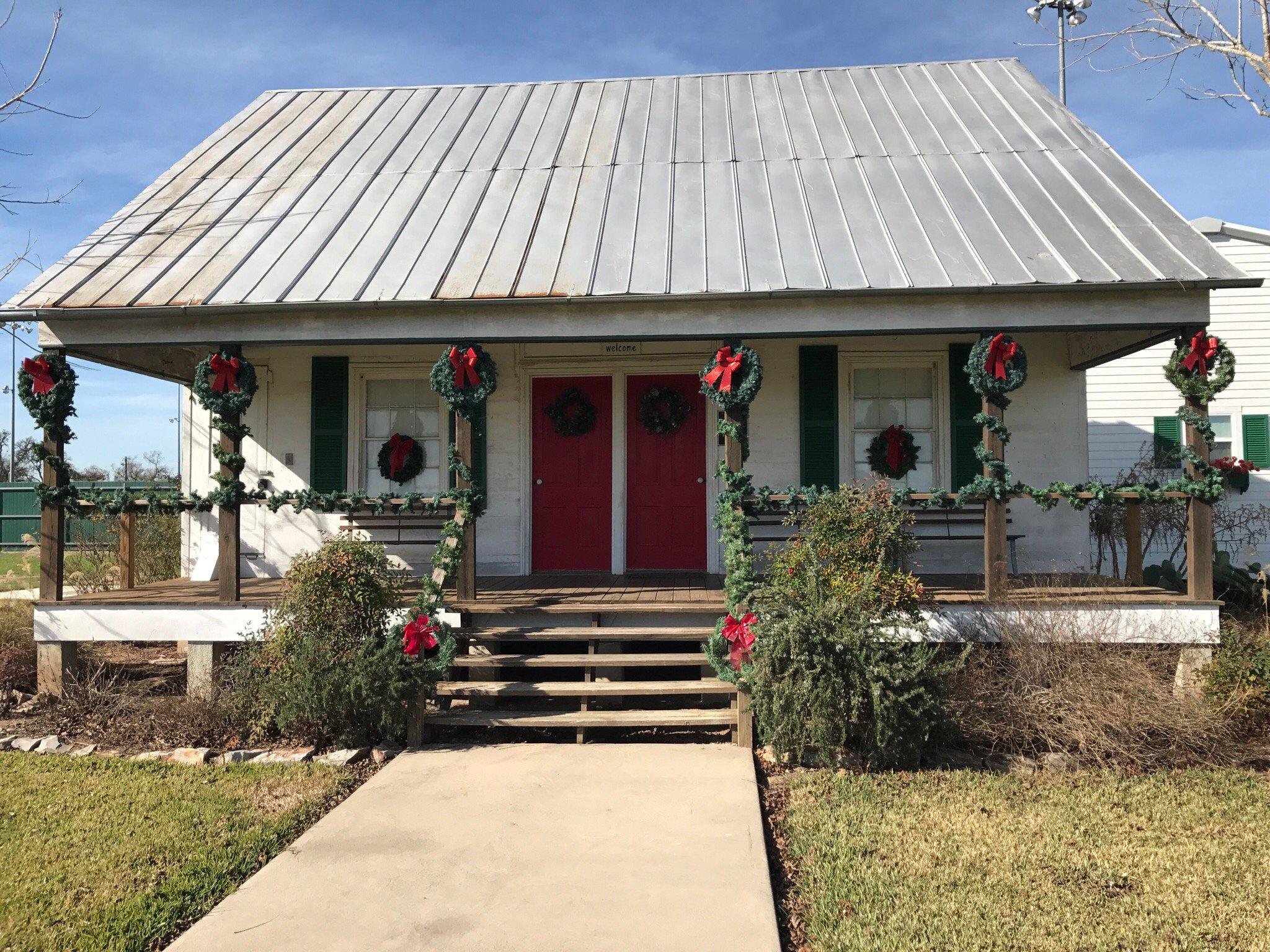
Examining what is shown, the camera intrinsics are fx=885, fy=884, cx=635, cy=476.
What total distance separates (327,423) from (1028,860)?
7455 millimetres

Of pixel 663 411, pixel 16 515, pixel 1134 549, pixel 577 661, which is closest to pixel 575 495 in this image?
pixel 663 411

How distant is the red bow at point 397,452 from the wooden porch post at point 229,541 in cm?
193

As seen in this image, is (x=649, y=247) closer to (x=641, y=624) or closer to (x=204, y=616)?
(x=641, y=624)

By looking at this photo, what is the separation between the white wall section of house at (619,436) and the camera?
8953 millimetres

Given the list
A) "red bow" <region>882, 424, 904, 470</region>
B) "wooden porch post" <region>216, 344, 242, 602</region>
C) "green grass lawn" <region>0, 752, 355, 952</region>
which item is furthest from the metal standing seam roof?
"green grass lawn" <region>0, 752, 355, 952</region>

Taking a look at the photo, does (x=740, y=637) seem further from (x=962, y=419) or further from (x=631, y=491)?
(x=962, y=419)

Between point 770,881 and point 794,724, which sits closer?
point 770,881

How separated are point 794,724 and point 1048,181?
19.7ft

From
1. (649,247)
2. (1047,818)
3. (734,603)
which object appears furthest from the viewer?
(649,247)

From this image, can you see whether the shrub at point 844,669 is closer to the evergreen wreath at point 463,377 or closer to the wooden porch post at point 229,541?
the evergreen wreath at point 463,377

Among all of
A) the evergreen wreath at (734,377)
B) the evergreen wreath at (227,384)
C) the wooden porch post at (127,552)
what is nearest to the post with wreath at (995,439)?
the evergreen wreath at (734,377)

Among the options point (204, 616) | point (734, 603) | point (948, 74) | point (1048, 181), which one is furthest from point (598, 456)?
point (948, 74)

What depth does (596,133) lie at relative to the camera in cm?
1018

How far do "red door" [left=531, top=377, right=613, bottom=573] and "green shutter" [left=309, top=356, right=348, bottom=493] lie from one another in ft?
6.47
